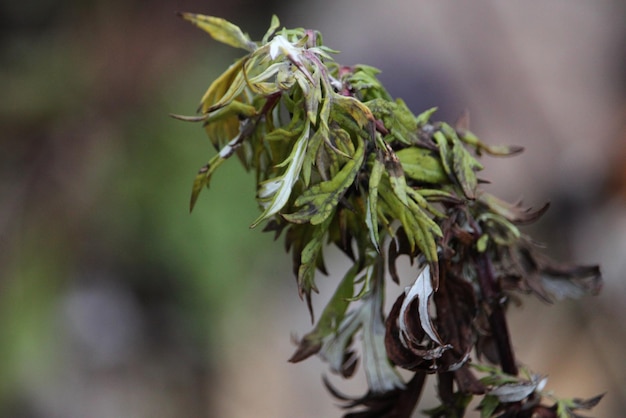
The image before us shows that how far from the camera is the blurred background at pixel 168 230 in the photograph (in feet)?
8.44

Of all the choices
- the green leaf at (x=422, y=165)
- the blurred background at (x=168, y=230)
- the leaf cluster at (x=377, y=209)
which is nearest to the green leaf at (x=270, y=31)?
the leaf cluster at (x=377, y=209)

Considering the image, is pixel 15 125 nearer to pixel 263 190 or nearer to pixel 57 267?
pixel 57 267

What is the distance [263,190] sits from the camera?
462mm

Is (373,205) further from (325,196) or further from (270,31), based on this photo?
(270,31)

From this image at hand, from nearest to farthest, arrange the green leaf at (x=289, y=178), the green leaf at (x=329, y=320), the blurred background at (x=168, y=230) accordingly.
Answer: the green leaf at (x=289, y=178) → the green leaf at (x=329, y=320) → the blurred background at (x=168, y=230)

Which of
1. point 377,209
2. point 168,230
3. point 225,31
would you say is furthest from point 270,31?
point 168,230

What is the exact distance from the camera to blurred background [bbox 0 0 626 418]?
257 cm

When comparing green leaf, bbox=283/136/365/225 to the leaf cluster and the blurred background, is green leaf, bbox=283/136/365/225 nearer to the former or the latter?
the leaf cluster

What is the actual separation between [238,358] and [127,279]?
507 millimetres

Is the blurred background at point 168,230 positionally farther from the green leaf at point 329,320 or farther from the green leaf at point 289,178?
the green leaf at point 289,178

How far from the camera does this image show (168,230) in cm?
261

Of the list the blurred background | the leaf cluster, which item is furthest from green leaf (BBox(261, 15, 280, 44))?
the blurred background

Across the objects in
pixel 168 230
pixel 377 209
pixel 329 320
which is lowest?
pixel 168 230

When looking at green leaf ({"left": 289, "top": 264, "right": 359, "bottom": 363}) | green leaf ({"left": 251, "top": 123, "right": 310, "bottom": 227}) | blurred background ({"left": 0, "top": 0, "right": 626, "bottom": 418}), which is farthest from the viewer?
blurred background ({"left": 0, "top": 0, "right": 626, "bottom": 418})
